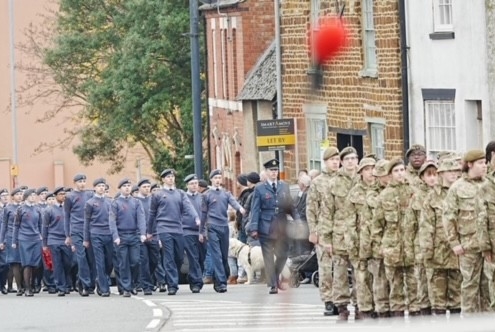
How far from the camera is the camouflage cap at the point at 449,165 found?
1772cm

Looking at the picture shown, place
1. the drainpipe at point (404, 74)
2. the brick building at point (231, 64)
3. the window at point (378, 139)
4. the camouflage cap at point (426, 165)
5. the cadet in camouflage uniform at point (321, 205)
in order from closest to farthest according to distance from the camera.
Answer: the camouflage cap at point (426, 165), the cadet in camouflage uniform at point (321, 205), the drainpipe at point (404, 74), the window at point (378, 139), the brick building at point (231, 64)

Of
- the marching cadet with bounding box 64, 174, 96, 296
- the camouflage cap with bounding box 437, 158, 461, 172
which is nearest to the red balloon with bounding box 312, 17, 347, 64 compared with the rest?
the camouflage cap with bounding box 437, 158, 461, 172

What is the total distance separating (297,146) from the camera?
38219 mm

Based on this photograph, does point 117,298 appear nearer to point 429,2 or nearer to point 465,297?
point 429,2

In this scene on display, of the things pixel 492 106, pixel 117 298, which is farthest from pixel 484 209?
pixel 492 106

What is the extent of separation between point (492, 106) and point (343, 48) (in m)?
21.7

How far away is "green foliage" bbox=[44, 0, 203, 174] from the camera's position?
5397 cm

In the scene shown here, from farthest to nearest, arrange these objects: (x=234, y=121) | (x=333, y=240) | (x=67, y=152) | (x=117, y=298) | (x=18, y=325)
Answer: (x=67, y=152) → (x=234, y=121) → (x=117, y=298) → (x=18, y=325) → (x=333, y=240)

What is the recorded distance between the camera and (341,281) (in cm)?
1944

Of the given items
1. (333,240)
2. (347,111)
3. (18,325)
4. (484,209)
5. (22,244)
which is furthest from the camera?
(347,111)

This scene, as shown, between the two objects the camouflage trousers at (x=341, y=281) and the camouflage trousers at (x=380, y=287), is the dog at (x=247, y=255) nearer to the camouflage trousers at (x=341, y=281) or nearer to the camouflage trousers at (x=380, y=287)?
the camouflage trousers at (x=341, y=281)

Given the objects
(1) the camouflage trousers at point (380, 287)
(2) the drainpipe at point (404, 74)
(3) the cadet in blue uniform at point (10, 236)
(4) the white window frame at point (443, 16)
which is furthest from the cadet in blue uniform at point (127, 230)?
(1) the camouflage trousers at point (380, 287)

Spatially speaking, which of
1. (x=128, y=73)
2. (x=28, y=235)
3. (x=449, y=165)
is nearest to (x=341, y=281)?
(x=449, y=165)

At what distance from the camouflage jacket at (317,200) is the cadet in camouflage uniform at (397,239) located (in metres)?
1.14
